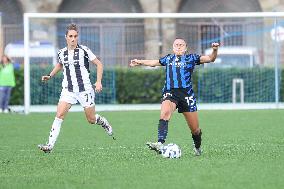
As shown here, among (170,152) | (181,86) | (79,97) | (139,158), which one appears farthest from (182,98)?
(79,97)

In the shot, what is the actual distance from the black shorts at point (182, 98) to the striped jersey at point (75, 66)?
6.06ft

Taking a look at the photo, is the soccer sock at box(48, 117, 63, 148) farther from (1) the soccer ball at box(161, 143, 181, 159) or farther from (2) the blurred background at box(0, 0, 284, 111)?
(2) the blurred background at box(0, 0, 284, 111)

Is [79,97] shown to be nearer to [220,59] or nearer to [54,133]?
[54,133]

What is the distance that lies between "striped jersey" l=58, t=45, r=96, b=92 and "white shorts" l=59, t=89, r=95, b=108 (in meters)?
0.07

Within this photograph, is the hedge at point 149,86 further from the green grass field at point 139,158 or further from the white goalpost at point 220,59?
the green grass field at point 139,158

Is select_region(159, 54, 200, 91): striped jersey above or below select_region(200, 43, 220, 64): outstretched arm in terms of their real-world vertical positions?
below

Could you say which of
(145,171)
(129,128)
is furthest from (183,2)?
(145,171)

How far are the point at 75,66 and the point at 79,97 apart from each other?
481 mm

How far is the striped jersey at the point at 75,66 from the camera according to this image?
15.6 m

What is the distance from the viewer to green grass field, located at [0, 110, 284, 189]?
37.0 ft

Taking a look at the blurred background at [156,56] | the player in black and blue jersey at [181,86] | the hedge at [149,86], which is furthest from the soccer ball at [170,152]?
the hedge at [149,86]

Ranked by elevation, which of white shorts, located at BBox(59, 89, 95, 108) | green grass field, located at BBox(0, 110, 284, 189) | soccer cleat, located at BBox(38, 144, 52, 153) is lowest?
green grass field, located at BBox(0, 110, 284, 189)

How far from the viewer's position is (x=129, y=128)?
2162cm

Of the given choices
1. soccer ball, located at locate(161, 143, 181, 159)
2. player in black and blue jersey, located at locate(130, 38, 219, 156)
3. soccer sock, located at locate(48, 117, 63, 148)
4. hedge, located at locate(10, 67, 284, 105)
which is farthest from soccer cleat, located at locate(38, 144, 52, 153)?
hedge, located at locate(10, 67, 284, 105)
